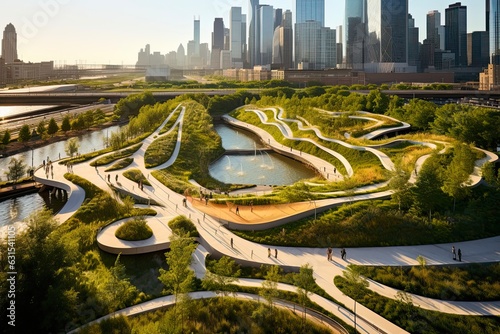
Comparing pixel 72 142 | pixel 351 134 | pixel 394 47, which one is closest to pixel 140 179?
pixel 72 142

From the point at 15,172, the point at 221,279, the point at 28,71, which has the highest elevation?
the point at 28,71

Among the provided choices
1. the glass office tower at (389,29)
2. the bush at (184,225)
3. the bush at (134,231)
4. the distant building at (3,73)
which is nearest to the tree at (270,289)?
the bush at (184,225)

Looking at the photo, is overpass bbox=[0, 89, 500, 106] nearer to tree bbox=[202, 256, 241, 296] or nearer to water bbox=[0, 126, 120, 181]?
water bbox=[0, 126, 120, 181]

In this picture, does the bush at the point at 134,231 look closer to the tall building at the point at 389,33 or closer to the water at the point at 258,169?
the water at the point at 258,169

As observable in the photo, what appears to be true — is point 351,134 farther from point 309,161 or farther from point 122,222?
point 122,222

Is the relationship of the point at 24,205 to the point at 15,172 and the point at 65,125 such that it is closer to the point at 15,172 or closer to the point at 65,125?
the point at 15,172

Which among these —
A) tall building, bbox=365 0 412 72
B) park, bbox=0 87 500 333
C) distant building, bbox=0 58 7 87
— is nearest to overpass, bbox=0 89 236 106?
distant building, bbox=0 58 7 87

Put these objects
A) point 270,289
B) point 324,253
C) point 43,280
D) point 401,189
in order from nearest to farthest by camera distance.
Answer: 1. point 43,280
2. point 270,289
3. point 324,253
4. point 401,189

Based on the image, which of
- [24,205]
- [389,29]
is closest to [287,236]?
[24,205]
